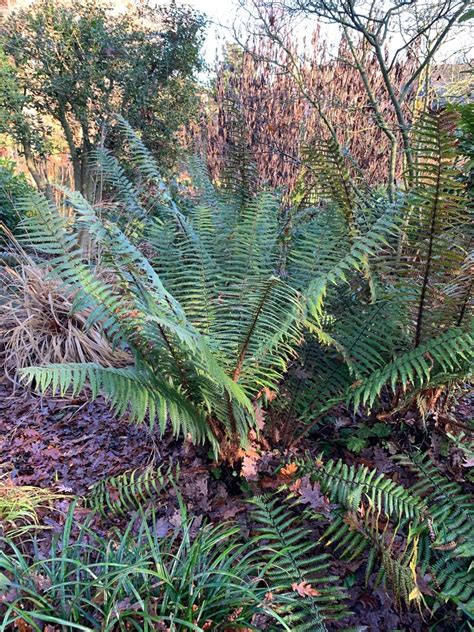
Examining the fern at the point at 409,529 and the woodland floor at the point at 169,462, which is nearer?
the fern at the point at 409,529

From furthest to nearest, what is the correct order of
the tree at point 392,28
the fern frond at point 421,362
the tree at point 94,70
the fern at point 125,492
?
the tree at point 94,70
the tree at point 392,28
the fern at point 125,492
the fern frond at point 421,362

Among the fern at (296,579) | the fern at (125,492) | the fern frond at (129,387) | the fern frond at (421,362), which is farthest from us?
the fern at (125,492)

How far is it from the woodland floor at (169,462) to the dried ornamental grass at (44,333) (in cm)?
24

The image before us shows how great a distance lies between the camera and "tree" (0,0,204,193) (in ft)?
15.5

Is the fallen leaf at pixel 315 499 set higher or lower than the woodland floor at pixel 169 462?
higher

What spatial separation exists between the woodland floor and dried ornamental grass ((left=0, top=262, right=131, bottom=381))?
236 millimetres

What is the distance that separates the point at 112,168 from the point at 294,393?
4.56 feet

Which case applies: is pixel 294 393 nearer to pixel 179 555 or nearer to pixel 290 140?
pixel 179 555

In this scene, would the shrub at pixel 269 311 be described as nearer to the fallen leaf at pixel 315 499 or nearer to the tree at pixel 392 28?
the fallen leaf at pixel 315 499

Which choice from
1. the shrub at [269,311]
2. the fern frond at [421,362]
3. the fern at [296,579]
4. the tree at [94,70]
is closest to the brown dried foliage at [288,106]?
the tree at [94,70]

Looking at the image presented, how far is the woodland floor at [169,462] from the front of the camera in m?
1.33

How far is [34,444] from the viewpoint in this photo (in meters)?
2.07

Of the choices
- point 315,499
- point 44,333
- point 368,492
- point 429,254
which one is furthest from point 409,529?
point 44,333

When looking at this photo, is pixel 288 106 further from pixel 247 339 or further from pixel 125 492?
pixel 125 492
